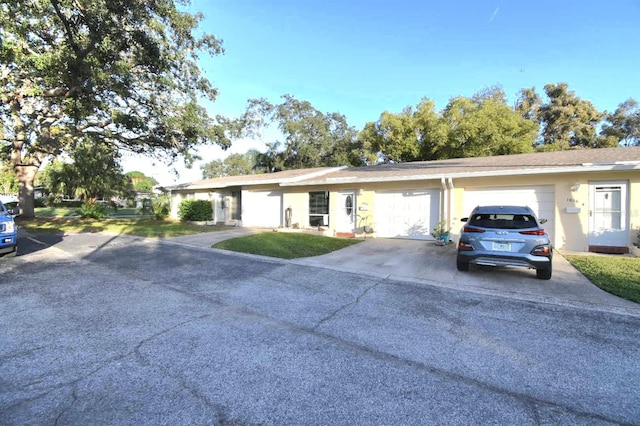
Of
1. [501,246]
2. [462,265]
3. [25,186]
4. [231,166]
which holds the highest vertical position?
[231,166]

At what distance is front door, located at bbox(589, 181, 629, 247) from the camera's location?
9.24 metres

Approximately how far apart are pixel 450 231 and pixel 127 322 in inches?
403

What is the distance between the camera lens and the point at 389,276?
681 cm

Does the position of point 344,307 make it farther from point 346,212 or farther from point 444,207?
point 346,212

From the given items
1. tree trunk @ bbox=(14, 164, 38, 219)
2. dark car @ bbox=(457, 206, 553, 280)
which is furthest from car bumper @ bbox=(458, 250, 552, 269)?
tree trunk @ bbox=(14, 164, 38, 219)

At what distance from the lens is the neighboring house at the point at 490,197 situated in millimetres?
9305

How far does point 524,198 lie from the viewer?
1041 centimetres

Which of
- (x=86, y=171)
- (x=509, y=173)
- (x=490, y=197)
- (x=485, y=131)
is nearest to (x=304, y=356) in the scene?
(x=509, y=173)

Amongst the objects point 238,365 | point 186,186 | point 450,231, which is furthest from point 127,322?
point 186,186

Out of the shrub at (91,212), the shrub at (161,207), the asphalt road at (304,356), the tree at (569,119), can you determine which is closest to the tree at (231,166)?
the shrub at (161,207)

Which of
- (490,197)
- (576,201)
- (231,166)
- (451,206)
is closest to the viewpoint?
(576,201)

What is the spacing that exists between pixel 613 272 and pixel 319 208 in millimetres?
10289

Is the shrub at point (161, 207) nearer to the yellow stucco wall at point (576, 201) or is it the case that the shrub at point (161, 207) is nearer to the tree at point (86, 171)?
the tree at point (86, 171)

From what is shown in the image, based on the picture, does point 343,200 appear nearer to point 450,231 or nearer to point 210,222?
point 450,231
